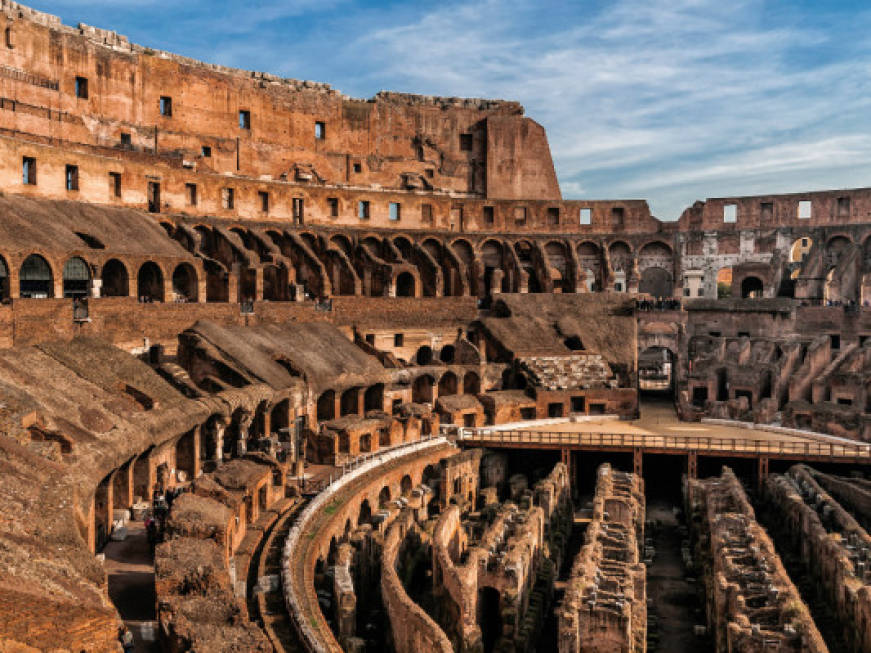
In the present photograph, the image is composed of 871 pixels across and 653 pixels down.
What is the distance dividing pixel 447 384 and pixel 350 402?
21.9ft

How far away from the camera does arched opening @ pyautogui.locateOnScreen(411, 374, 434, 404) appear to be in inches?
1535

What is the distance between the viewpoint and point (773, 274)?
51.5m

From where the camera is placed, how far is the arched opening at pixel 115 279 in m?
33.1

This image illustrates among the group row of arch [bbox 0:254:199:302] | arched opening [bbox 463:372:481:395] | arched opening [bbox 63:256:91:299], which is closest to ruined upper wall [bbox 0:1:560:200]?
row of arch [bbox 0:254:199:302]

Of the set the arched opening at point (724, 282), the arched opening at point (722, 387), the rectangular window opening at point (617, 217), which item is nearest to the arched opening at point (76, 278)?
the arched opening at point (722, 387)

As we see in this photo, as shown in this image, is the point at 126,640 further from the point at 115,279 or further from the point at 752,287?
the point at 752,287

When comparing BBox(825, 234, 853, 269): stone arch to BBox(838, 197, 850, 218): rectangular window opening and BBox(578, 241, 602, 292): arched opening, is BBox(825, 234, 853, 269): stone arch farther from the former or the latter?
BBox(578, 241, 602, 292): arched opening

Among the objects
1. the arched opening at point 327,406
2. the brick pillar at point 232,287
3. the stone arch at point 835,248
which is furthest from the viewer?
the stone arch at point 835,248

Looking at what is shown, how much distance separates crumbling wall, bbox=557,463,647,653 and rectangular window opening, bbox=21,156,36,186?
88.3 ft

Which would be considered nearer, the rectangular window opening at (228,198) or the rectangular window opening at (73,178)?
the rectangular window opening at (73,178)

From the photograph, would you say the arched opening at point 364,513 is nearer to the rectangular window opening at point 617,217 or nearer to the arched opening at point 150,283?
the arched opening at point 150,283

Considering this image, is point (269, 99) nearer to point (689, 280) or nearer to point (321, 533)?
point (689, 280)

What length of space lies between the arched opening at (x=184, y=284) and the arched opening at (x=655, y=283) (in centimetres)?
3317

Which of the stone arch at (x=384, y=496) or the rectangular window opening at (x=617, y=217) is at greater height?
the rectangular window opening at (x=617, y=217)
